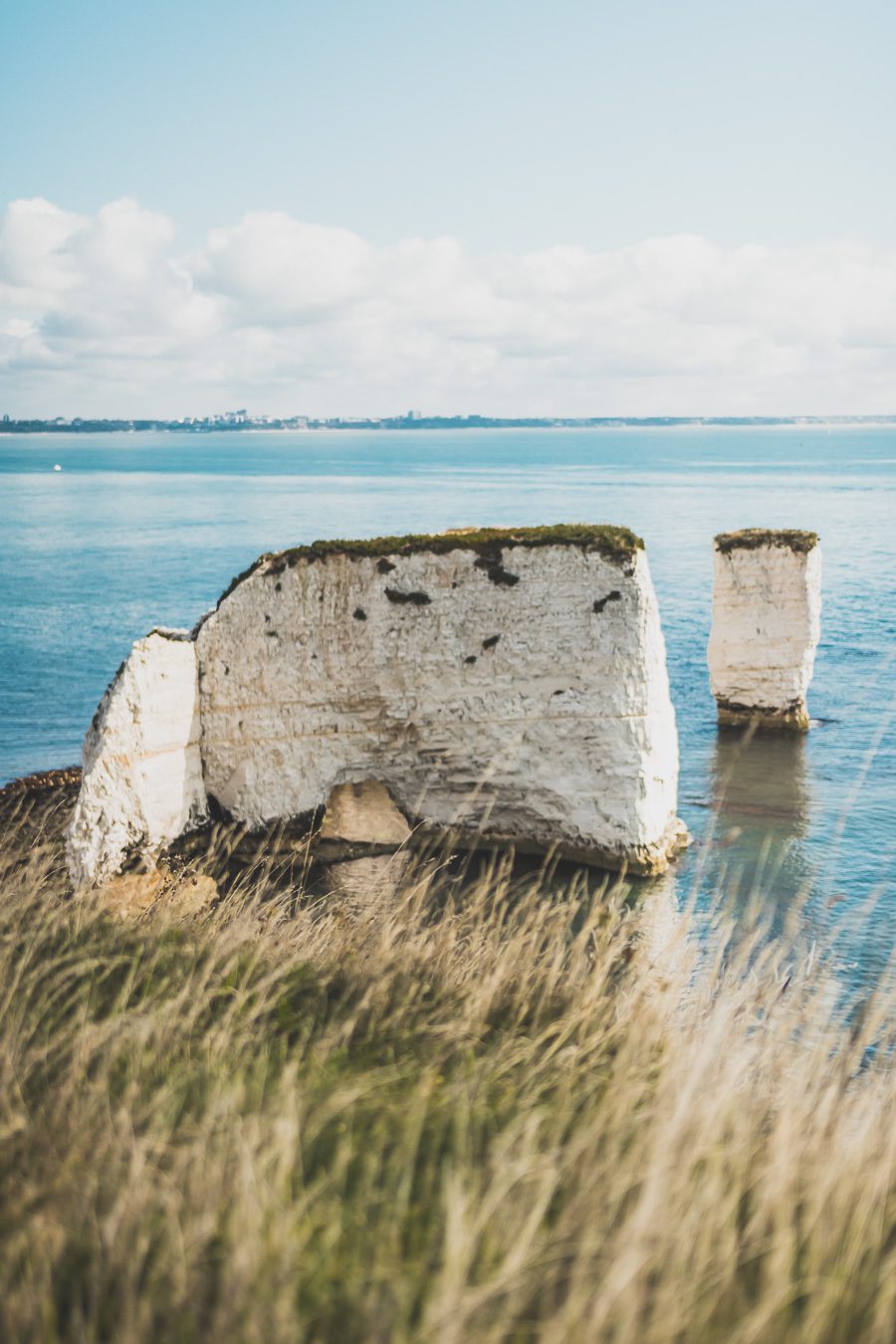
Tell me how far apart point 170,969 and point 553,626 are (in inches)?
478

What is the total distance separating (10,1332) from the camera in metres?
3.25

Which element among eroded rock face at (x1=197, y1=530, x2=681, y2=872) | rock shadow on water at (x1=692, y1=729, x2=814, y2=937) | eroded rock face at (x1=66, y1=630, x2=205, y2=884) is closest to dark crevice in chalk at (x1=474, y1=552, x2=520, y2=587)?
eroded rock face at (x1=197, y1=530, x2=681, y2=872)

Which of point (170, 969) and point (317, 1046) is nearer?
point (317, 1046)

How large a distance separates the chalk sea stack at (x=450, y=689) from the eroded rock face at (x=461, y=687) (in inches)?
1.1

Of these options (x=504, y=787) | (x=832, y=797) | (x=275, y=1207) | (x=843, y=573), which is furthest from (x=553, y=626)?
(x=843, y=573)

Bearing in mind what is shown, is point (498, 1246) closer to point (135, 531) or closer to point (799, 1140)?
point (799, 1140)

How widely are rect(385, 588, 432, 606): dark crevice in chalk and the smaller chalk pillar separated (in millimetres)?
11971

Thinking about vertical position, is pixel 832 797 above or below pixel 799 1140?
below

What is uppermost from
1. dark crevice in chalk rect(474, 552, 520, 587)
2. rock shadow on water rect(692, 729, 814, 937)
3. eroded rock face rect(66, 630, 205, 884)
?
dark crevice in chalk rect(474, 552, 520, 587)

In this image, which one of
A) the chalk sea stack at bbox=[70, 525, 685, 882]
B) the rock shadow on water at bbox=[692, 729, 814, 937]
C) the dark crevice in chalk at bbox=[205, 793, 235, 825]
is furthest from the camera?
the dark crevice in chalk at bbox=[205, 793, 235, 825]

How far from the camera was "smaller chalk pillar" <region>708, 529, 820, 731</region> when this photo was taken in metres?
27.0

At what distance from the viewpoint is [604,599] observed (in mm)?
17484

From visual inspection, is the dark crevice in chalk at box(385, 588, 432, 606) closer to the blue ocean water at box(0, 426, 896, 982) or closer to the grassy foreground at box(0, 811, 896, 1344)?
the blue ocean water at box(0, 426, 896, 982)

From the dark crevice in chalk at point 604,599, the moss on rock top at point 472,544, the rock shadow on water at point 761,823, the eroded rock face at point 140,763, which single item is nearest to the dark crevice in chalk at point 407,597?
the moss on rock top at point 472,544
